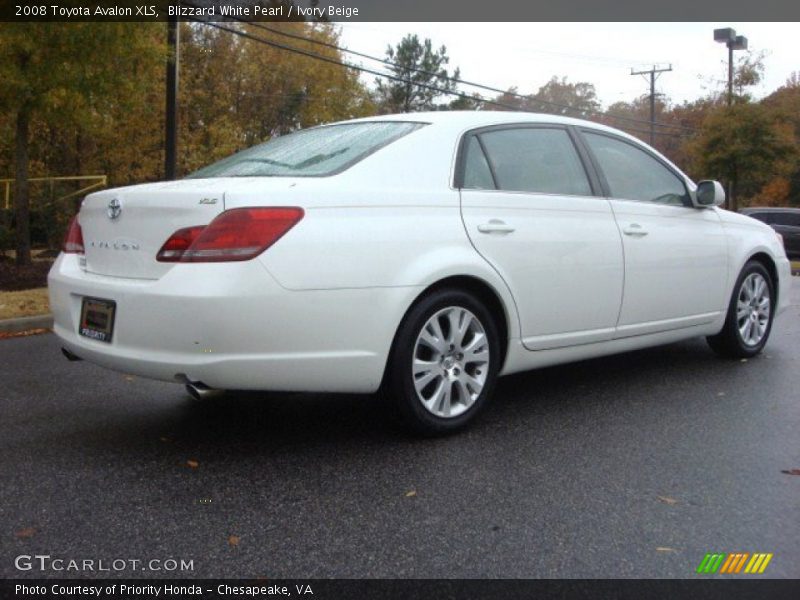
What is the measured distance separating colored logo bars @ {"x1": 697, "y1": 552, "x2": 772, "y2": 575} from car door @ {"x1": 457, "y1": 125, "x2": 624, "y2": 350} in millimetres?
1779

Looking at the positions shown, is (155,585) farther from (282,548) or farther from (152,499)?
(152,499)

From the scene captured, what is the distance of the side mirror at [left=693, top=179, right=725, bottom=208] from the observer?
5.39m

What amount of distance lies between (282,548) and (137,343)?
4.05ft

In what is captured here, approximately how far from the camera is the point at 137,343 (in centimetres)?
356

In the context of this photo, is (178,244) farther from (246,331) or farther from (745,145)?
(745,145)

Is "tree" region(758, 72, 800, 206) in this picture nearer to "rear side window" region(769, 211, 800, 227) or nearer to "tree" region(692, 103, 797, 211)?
"tree" region(692, 103, 797, 211)

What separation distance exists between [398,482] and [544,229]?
1.69 metres

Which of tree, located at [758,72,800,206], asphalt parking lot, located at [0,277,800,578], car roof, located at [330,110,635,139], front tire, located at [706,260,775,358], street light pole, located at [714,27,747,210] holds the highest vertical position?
street light pole, located at [714,27,747,210]

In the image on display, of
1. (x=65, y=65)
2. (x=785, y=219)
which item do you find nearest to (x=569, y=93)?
(x=785, y=219)

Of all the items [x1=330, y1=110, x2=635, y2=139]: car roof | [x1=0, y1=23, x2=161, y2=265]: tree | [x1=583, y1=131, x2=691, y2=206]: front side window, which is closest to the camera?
[x1=330, y1=110, x2=635, y2=139]: car roof

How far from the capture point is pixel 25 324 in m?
7.62

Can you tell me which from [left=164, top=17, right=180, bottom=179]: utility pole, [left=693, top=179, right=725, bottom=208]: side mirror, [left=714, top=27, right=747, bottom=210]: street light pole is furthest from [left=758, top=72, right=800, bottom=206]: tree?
[left=693, top=179, right=725, bottom=208]: side mirror

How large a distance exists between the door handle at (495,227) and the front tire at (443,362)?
0.34m

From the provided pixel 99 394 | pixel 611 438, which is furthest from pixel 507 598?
pixel 99 394
